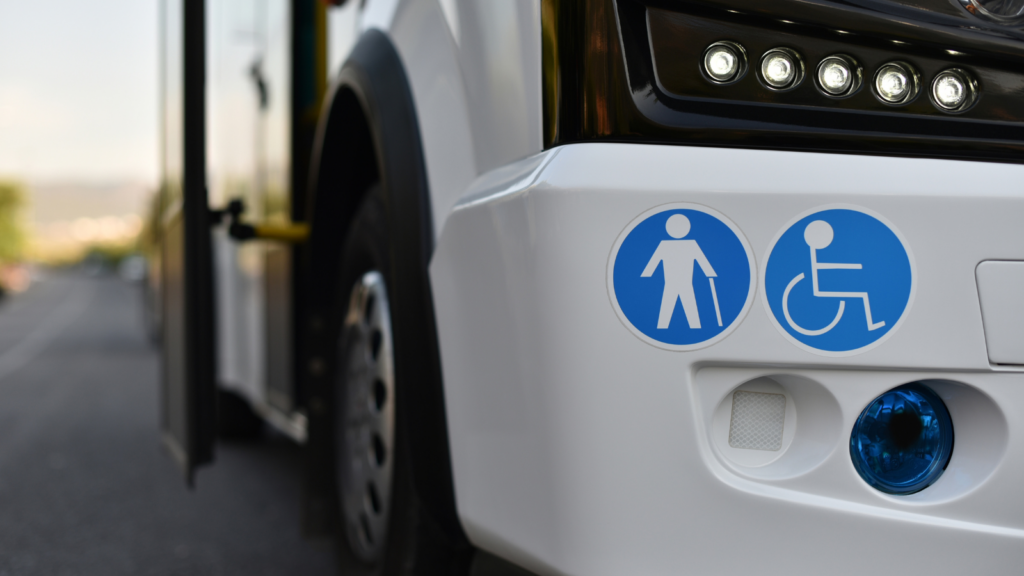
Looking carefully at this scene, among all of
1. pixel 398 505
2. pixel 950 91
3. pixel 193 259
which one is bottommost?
pixel 398 505

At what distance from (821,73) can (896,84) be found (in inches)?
4.1

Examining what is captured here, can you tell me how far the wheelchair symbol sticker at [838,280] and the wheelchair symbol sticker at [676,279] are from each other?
0.04 meters

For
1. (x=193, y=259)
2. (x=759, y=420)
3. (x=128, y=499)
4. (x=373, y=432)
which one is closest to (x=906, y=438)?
(x=759, y=420)

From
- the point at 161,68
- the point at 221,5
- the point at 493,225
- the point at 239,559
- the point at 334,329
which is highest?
the point at 221,5

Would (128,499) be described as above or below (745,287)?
below

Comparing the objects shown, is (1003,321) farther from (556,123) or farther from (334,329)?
(334,329)

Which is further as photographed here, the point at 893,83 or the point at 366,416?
the point at 366,416

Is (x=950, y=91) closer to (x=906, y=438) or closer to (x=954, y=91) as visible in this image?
(x=954, y=91)

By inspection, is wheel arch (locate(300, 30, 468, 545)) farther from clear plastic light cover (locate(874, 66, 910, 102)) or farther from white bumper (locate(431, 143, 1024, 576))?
clear plastic light cover (locate(874, 66, 910, 102))

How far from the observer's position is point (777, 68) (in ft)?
3.85

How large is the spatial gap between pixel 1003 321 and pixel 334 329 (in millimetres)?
1601

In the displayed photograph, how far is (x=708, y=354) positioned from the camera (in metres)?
1.11

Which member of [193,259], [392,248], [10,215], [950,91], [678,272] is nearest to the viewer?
[678,272]

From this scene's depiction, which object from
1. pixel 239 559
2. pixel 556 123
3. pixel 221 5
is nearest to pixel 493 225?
pixel 556 123
